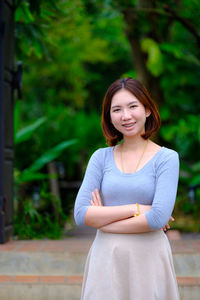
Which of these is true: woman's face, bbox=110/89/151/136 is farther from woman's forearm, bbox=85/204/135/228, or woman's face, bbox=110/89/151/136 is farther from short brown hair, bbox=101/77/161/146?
woman's forearm, bbox=85/204/135/228

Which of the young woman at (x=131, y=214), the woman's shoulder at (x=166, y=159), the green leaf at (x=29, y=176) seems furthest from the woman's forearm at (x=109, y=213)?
the green leaf at (x=29, y=176)

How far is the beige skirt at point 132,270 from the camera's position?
1.84 metres

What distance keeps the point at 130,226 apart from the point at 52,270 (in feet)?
6.74

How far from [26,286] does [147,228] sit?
6.44ft

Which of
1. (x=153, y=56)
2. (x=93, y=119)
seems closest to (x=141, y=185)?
(x=153, y=56)

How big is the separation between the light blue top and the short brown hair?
14 cm

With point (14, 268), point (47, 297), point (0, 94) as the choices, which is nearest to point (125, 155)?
point (47, 297)

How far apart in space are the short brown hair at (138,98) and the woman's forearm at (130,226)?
40cm

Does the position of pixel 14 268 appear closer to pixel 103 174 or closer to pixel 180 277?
pixel 180 277

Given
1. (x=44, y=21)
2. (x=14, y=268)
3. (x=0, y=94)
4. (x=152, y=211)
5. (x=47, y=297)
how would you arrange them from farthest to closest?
(x=44, y=21), (x=0, y=94), (x=14, y=268), (x=47, y=297), (x=152, y=211)

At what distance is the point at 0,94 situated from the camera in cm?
442

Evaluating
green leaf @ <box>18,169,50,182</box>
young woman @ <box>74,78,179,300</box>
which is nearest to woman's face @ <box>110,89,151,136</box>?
young woman @ <box>74,78,179,300</box>

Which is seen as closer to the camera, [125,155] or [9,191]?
[125,155]

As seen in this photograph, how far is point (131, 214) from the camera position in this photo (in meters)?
1.84
